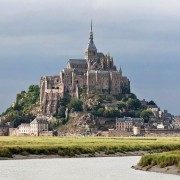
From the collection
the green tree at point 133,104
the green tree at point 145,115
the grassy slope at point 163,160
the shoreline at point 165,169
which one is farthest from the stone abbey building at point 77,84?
the shoreline at point 165,169

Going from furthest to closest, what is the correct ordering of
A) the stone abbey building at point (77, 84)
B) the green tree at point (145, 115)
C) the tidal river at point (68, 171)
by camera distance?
the stone abbey building at point (77, 84), the green tree at point (145, 115), the tidal river at point (68, 171)

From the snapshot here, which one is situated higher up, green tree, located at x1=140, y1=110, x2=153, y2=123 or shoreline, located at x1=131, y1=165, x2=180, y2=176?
green tree, located at x1=140, y1=110, x2=153, y2=123

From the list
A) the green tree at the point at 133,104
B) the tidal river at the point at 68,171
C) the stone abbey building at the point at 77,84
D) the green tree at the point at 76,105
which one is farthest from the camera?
the stone abbey building at the point at 77,84

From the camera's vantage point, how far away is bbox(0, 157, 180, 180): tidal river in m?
53.5

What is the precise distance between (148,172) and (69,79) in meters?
129

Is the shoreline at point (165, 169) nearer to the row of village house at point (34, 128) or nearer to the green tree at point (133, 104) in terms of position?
the row of village house at point (34, 128)

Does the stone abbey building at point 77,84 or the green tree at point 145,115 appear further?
the stone abbey building at point 77,84

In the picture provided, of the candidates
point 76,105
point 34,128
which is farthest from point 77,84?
point 34,128

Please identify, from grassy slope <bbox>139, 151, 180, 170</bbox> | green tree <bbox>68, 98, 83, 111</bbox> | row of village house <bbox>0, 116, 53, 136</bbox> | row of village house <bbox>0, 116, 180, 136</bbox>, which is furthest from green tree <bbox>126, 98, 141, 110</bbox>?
grassy slope <bbox>139, 151, 180, 170</bbox>

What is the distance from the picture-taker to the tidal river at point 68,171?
176 feet

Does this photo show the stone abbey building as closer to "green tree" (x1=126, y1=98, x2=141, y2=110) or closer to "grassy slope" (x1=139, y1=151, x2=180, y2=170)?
"green tree" (x1=126, y1=98, x2=141, y2=110)

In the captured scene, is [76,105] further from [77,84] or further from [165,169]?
[165,169]

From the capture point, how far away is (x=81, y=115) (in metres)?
177

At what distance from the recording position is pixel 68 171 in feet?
197
